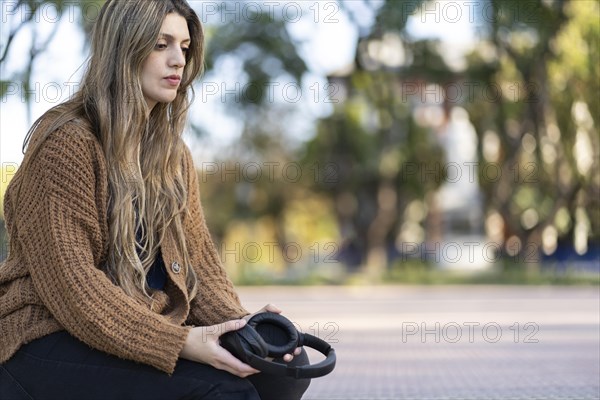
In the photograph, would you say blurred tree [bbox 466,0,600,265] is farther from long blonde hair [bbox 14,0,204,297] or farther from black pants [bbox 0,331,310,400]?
black pants [bbox 0,331,310,400]

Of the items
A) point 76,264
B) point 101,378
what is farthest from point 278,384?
point 76,264

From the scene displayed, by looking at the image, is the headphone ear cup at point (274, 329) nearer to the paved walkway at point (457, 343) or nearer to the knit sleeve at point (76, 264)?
the knit sleeve at point (76, 264)

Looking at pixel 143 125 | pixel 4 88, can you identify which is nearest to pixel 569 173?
pixel 4 88

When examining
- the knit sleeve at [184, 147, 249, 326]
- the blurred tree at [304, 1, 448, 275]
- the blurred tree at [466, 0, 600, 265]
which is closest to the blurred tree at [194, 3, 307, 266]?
the blurred tree at [304, 1, 448, 275]

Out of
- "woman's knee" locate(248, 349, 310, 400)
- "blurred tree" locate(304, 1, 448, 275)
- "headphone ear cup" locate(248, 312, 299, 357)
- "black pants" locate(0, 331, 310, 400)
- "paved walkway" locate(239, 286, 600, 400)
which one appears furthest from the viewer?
"blurred tree" locate(304, 1, 448, 275)

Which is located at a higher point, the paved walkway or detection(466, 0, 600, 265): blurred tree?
detection(466, 0, 600, 265): blurred tree

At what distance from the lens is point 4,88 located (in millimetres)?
7938

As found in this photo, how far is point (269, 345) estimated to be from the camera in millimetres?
2197

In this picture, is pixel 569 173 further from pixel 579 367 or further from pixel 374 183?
pixel 579 367

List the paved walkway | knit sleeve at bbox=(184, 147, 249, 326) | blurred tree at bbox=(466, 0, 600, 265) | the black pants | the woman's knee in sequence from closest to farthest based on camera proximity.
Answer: the black pants, the woman's knee, knit sleeve at bbox=(184, 147, 249, 326), the paved walkway, blurred tree at bbox=(466, 0, 600, 265)

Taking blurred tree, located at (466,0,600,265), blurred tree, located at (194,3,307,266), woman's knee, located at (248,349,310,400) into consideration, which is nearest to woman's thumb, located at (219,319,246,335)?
woman's knee, located at (248,349,310,400)

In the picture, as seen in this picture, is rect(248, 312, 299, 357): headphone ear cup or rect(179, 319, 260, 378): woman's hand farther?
rect(248, 312, 299, 357): headphone ear cup

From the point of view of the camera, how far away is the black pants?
210 cm

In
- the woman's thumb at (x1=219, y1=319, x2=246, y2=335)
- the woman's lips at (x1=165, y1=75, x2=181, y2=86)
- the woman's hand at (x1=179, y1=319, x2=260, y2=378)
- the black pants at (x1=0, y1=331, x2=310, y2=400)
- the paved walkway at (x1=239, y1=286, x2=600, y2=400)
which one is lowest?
the paved walkway at (x1=239, y1=286, x2=600, y2=400)
